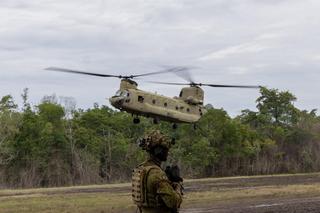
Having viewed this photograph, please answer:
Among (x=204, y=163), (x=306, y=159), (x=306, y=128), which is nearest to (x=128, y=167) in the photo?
(x=204, y=163)

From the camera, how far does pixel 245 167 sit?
252ft

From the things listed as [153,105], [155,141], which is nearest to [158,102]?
[153,105]

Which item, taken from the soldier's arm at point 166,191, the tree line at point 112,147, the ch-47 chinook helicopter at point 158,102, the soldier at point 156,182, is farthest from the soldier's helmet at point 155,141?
the tree line at point 112,147

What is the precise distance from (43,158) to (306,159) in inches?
1251

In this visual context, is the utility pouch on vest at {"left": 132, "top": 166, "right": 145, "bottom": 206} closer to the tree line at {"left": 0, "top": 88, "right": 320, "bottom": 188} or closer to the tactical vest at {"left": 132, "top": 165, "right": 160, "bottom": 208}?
the tactical vest at {"left": 132, "top": 165, "right": 160, "bottom": 208}

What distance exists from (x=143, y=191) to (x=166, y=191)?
0.29m

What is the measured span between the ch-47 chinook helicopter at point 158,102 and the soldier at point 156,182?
27.1 metres

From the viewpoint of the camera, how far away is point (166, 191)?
5.87 meters

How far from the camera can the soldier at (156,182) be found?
5895mm

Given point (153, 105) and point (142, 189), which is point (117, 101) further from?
point (142, 189)

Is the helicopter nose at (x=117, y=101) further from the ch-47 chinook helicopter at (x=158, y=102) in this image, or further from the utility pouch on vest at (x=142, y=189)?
the utility pouch on vest at (x=142, y=189)

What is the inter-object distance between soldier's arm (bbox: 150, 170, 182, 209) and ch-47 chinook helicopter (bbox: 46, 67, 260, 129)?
27.4m

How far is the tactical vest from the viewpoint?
237 inches

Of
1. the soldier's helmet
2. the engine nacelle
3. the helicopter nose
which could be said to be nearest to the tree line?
the engine nacelle
